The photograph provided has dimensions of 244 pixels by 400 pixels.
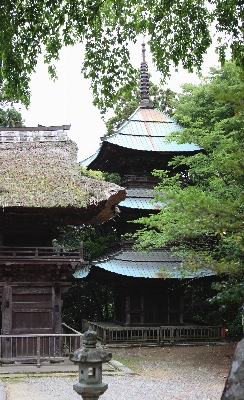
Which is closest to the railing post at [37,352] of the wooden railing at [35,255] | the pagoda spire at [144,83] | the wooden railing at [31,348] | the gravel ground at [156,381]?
the wooden railing at [31,348]

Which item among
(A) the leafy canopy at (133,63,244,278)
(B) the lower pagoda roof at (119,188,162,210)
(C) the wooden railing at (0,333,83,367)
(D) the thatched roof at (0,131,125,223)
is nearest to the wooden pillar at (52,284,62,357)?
(C) the wooden railing at (0,333,83,367)

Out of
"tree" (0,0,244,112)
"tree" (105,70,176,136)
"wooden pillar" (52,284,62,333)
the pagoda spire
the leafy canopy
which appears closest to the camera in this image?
"tree" (0,0,244,112)

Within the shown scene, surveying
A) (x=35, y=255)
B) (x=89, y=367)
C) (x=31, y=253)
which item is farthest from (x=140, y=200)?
(x=89, y=367)

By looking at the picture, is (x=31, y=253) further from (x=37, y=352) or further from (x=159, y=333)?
(x=159, y=333)

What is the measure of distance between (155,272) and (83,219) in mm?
5559

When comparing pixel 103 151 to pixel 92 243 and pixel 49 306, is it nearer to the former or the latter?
pixel 92 243

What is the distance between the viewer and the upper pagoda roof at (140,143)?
2155 centimetres

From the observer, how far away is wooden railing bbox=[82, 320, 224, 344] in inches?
767

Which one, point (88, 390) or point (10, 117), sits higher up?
point (10, 117)

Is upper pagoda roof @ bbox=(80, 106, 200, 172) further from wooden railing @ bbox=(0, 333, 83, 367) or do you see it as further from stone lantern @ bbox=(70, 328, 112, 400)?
stone lantern @ bbox=(70, 328, 112, 400)

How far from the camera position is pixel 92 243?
25203 millimetres

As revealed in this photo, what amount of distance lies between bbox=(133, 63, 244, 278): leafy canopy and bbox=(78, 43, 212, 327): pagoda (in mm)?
1082

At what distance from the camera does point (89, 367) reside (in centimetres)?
664

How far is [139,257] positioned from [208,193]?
562cm
